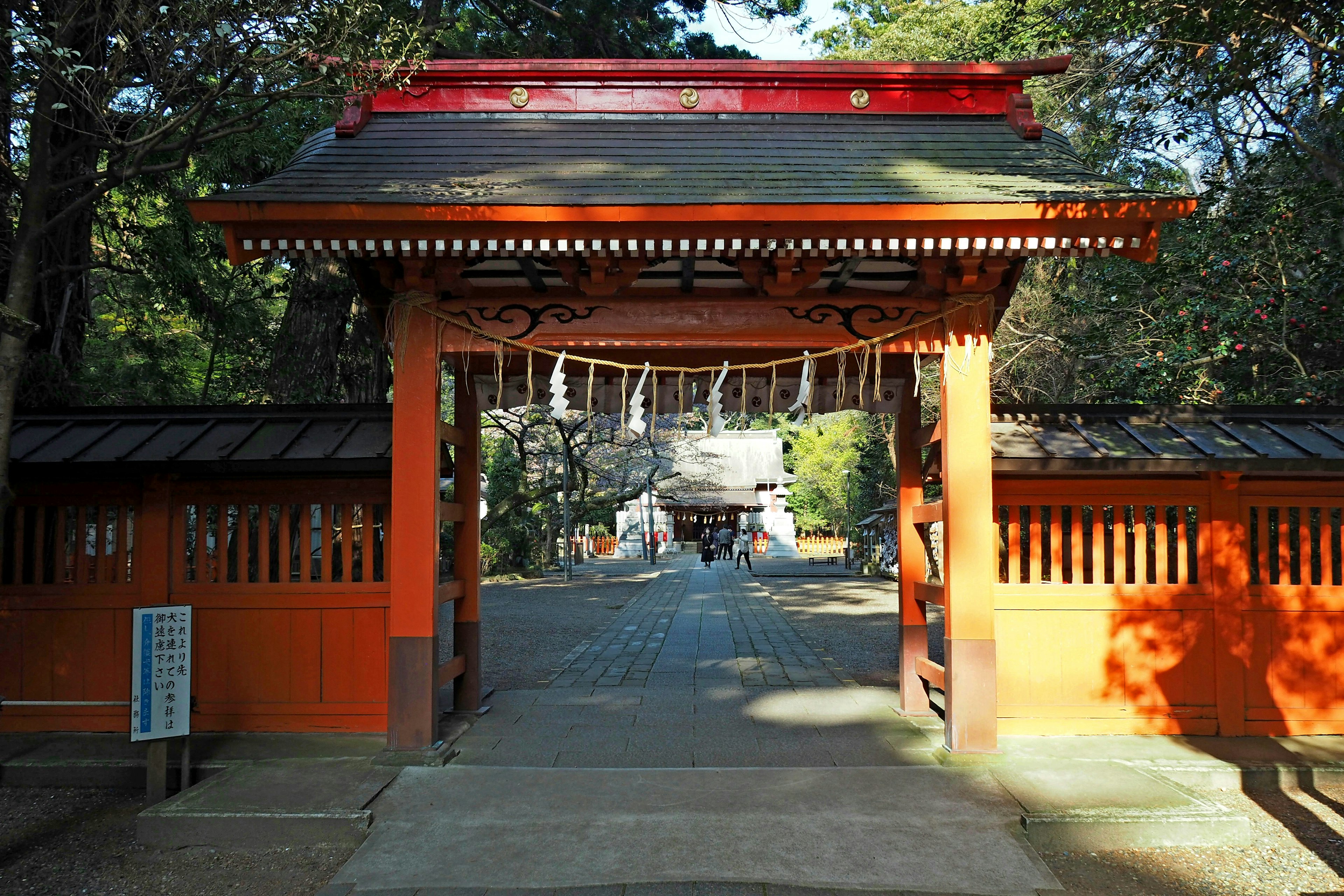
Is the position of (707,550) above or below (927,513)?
below

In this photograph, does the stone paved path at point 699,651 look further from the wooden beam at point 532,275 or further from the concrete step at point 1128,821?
the wooden beam at point 532,275

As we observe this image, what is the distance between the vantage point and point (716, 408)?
6.13 meters

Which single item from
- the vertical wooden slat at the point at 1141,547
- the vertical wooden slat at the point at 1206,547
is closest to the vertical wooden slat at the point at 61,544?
the vertical wooden slat at the point at 1141,547

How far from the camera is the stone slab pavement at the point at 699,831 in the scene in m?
4.07

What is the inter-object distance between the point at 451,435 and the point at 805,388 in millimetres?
2695

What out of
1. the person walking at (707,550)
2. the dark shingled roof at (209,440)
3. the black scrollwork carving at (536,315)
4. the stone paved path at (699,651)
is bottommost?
the person walking at (707,550)

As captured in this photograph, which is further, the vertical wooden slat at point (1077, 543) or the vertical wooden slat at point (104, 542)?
the vertical wooden slat at point (104, 542)

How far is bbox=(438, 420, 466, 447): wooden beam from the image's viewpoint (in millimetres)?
6301

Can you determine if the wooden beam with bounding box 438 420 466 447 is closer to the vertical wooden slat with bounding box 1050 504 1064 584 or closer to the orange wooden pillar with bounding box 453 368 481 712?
the orange wooden pillar with bounding box 453 368 481 712

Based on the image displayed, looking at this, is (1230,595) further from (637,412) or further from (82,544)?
(82,544)

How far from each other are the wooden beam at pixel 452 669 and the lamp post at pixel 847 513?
24.0 metres

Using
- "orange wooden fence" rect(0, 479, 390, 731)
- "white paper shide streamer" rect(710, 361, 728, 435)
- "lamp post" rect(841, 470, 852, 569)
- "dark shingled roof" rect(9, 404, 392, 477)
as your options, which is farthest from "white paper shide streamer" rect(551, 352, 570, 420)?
"lamp post" rect(841, 470, 852, 569)

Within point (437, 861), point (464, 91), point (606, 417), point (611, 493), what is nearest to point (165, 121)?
point (464, 91)

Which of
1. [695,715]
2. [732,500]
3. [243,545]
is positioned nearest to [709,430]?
[695,715]
